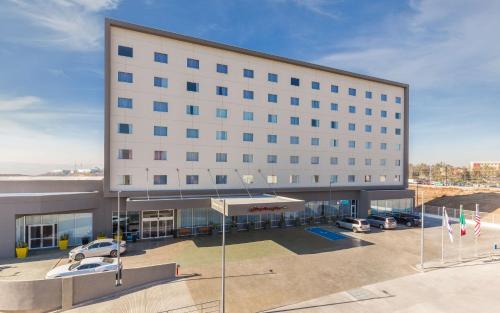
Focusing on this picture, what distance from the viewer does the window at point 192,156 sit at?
106 feet

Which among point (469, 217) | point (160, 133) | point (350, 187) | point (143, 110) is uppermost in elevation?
point (143, 110)

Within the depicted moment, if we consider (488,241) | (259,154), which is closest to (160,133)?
(259,154)

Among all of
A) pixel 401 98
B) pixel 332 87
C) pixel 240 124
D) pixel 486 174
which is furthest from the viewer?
pixel 486 174

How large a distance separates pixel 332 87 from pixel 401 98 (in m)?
15.1

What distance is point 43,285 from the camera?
620 inches

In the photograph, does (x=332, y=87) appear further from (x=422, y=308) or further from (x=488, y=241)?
(x=422, y=308)

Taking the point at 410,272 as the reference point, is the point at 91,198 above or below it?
above

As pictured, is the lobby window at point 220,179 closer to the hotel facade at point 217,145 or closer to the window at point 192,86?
the hotel facade at point 217,145

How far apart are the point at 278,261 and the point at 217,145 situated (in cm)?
1582

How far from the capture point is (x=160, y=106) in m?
31.2

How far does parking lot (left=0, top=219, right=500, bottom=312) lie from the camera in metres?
17.9

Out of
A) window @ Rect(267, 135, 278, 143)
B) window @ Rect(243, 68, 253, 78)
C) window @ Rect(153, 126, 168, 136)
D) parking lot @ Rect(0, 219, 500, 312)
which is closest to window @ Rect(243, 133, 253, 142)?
window @ Rect(267, 135, 278, 143)

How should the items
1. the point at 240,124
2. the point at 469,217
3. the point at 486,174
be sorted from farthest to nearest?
the point at 486,174, the point at 469,217, the point at 240,124

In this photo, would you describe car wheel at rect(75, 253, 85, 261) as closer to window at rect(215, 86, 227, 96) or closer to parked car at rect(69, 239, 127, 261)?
parked car at rect(69, 239, 127, 261)
